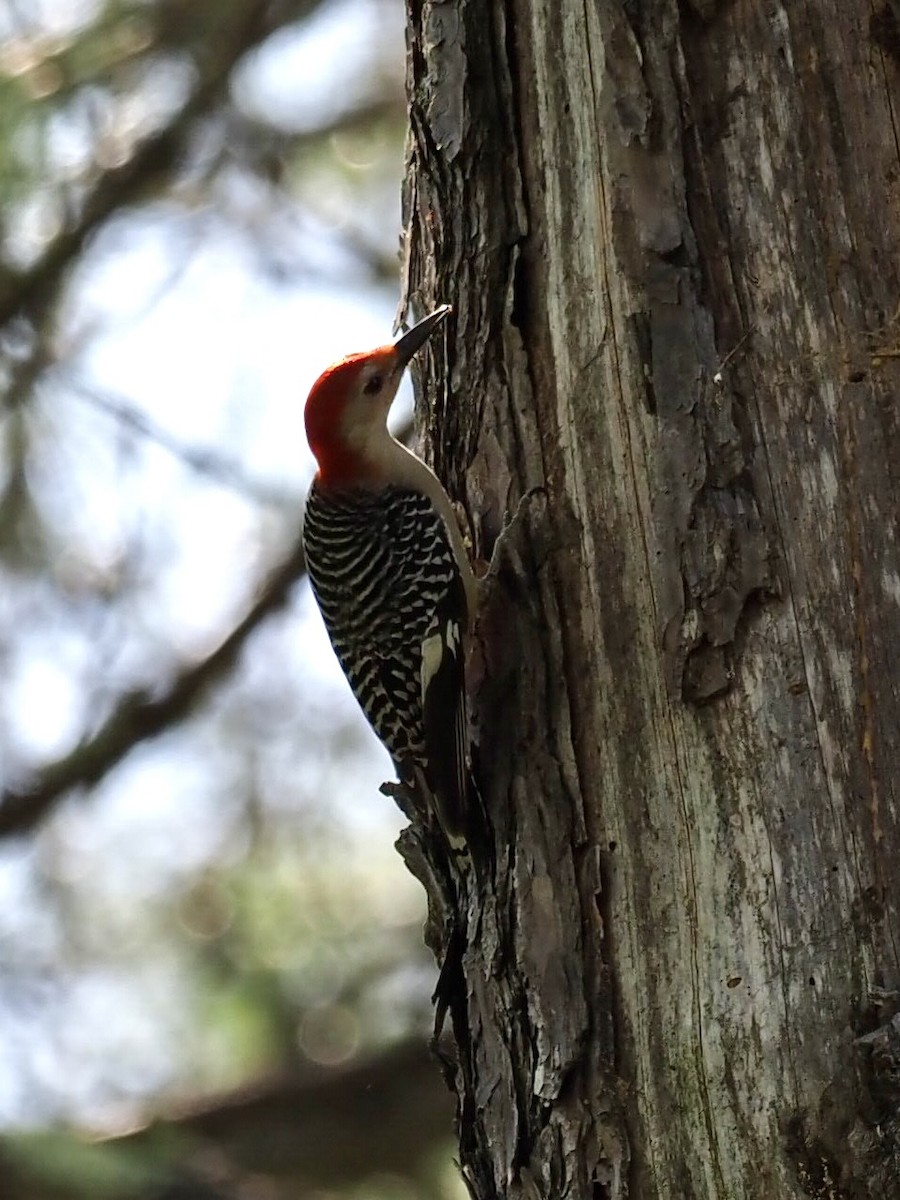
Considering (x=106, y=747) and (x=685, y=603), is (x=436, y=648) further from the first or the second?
(x=106, y=747)

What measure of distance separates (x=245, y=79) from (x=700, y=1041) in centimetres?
369

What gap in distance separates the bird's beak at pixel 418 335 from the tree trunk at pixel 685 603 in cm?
18

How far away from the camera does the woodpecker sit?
11.0ft

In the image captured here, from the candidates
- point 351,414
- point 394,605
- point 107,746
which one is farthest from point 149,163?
point 394,605

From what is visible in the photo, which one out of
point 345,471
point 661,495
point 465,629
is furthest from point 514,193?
point 345,471

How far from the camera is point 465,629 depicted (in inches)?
140

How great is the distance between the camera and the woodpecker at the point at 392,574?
132 inches

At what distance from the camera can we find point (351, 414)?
13.5 feet

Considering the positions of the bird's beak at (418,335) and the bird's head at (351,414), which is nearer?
the bird's beak at (418,335)

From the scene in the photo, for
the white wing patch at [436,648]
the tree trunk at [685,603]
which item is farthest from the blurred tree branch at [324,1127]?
the tree trunk at [685,603]

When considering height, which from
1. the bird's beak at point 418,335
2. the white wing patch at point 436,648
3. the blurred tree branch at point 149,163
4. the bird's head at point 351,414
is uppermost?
the blurred tree branch at point 149,163

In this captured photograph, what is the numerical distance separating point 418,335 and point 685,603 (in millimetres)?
1036

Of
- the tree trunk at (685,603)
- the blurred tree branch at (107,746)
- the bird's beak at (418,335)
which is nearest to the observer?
the tree trunk at (685,603)

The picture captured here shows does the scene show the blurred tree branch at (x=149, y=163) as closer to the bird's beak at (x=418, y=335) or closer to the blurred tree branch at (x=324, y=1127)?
the bird's beak at (x=418, y=335)
